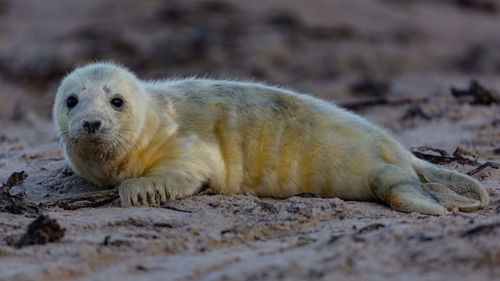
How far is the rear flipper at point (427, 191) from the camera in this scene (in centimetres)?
386

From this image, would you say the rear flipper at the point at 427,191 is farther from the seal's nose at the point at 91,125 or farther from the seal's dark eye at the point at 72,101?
the seal's dark eye at the point at 72,101

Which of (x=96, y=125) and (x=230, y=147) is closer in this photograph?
(x=96, y=125)

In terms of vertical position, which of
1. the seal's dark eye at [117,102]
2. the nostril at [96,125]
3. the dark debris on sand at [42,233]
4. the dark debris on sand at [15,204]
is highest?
the seal's dark eye at [117,102]

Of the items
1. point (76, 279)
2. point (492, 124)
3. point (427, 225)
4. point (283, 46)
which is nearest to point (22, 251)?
point (76, 279)

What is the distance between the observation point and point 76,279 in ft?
8.96

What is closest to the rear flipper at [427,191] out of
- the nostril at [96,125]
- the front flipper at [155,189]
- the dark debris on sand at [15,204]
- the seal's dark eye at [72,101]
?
the front flipper at [155,189]

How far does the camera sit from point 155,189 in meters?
3.99

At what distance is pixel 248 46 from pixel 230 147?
22.8 feet

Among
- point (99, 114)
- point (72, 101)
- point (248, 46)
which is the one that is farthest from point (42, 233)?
point (248, 46)

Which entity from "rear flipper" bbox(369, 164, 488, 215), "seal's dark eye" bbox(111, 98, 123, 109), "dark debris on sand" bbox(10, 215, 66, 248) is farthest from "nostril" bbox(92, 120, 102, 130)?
"rear flipper" bbox(369, 164, 488, 215)

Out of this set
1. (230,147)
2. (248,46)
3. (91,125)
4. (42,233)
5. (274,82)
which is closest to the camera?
(42,233)

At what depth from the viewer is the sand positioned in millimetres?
2789

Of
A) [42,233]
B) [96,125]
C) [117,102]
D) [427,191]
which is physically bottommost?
[427,191]

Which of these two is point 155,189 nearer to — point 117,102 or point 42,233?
point 117,102
